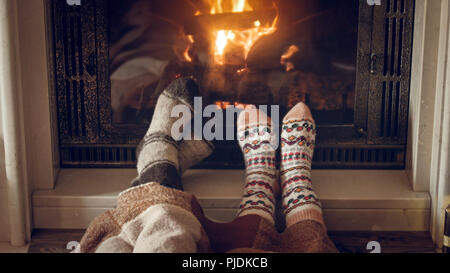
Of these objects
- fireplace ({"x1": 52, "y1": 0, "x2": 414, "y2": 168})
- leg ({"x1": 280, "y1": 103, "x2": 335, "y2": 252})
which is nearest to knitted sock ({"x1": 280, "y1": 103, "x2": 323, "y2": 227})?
leg ({"x1": 280, "y1": 103, "x2": 335, "y2": 252})

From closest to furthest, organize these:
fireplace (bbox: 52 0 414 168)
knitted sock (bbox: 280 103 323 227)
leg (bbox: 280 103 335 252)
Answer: leg (bbox: 280 103 335 252) → knitted sock (bbox: 280 103 323 227) → fireplace (bbox: 52 0 414 168)

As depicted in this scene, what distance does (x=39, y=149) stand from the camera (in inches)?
48.5

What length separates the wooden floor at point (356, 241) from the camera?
1134 millimetres

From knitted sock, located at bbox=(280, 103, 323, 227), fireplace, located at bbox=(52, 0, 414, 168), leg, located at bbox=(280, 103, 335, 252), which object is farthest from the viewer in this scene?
fireplace, located at bbox=(52, 0, 414, 168)

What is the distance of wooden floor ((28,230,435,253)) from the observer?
3.72 feet

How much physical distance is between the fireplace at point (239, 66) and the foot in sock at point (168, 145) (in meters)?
0.07

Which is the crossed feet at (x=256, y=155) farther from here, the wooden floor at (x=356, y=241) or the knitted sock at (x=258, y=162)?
the wooden floor at (x=356, y=241)

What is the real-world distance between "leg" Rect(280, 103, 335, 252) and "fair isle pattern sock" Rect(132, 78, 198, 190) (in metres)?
0.27

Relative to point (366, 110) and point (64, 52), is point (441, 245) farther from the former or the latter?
point (64, 52)

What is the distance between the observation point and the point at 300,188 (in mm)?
1139

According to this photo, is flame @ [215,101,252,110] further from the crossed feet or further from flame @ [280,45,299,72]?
flame @ [280,45,299,72]

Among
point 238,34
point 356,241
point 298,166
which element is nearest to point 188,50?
point 238,34

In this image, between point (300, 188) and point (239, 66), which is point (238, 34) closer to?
point (239, 66)

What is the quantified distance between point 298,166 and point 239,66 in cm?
34
